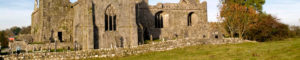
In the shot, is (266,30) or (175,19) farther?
(175,19)

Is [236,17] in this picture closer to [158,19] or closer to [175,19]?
[175,19]

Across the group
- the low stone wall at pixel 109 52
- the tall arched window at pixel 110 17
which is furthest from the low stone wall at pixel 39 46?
the low stone wall at pixel 109 52

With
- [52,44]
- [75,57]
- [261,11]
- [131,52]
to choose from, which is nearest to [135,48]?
[131,52]

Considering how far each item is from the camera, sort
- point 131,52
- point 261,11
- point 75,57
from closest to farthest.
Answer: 1. point 75,57
2. point 131,52
3. point 261,11

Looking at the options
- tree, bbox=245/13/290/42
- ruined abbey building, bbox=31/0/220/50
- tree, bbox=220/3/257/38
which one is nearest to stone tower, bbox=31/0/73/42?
ruined abbey building, bbox=31/0/220/50

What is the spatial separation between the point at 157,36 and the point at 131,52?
1507 centimetres

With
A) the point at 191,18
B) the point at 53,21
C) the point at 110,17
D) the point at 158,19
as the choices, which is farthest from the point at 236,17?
the point at 53,21

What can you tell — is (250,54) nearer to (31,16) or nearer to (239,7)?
(239,7)

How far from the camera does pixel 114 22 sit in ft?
111

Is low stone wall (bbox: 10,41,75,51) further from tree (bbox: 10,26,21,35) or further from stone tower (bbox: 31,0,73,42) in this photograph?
tree (bbox: 10,26,21,35)

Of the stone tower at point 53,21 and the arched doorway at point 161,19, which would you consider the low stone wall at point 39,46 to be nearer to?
the stone tower at point 53,21

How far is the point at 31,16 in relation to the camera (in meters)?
42.5

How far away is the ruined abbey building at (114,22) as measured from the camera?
32125mm

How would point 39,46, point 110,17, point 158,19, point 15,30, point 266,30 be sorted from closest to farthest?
point 39,46, point 110,17, point 266,30, point 158,19, point 15,30
